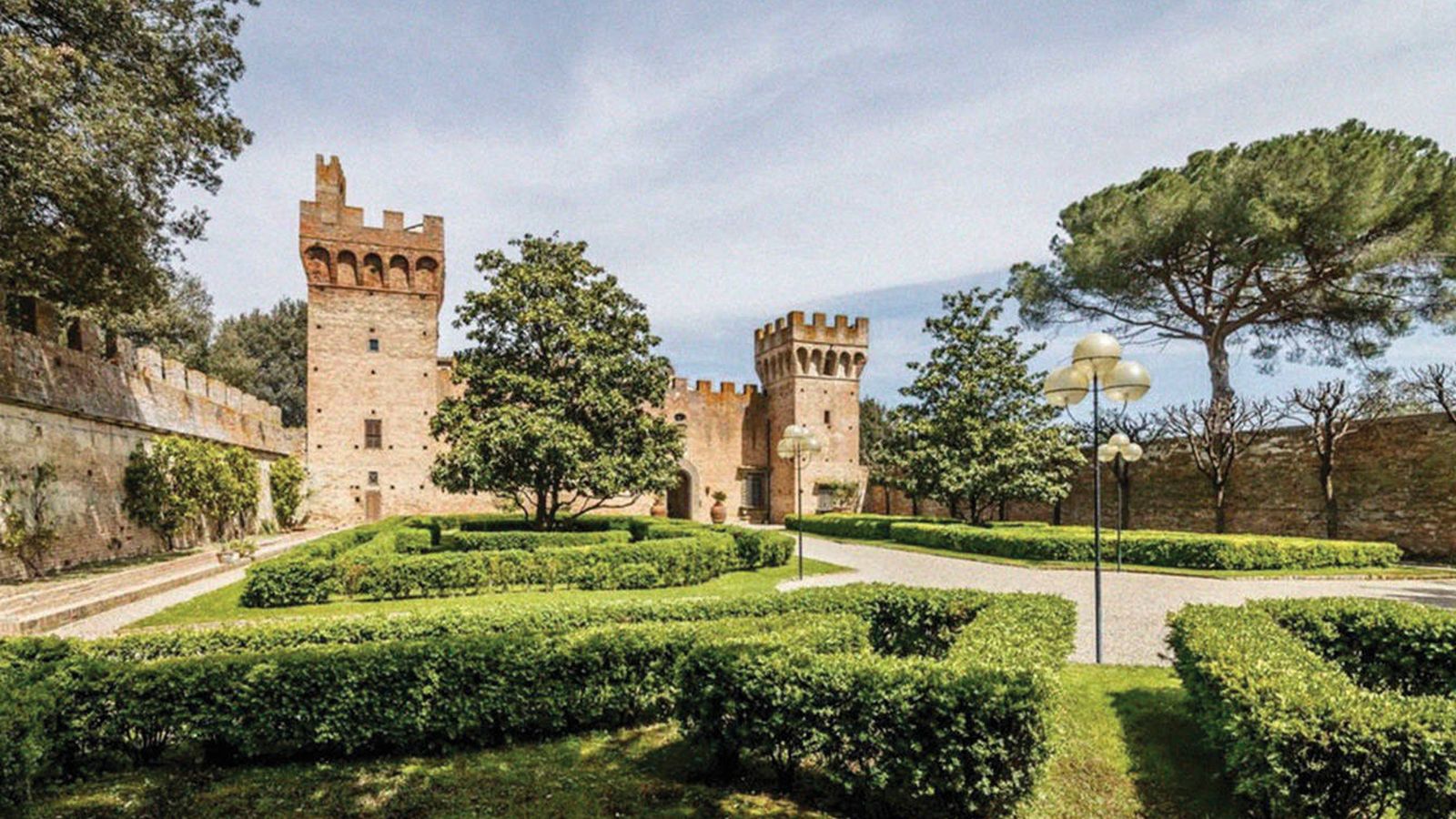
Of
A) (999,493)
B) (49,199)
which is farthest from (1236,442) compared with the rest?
(49,199)

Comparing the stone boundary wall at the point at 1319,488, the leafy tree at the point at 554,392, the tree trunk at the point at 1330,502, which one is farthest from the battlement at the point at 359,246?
the tree trunk at the point at 1330,502

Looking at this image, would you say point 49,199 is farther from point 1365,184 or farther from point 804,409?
point 1365,184

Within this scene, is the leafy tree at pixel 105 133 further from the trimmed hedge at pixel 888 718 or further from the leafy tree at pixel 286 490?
the trimmed hedge at pixel 888 718

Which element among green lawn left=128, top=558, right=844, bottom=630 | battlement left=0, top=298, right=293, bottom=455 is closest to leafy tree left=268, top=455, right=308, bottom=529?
battlement left=0, top=298, right=293, bottom=455

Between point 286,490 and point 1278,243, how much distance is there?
31.1 m

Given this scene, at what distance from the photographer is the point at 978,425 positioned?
21062 mm

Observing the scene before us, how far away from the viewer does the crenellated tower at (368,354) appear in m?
23.2

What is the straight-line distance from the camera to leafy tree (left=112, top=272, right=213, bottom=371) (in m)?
27.9

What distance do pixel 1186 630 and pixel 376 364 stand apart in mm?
24702

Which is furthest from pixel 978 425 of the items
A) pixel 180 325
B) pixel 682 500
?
pixel 180 325

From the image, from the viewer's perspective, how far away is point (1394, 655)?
5754 mm

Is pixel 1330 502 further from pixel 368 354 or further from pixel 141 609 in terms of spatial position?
pixel 368 354

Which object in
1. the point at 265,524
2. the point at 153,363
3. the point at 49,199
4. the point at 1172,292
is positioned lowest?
the point at 265,524

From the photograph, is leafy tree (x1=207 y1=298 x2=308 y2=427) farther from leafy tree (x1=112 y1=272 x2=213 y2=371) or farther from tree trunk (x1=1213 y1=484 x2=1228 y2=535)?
tree trunk (x1=1213 y1=484 x2=1228 y2=535)
